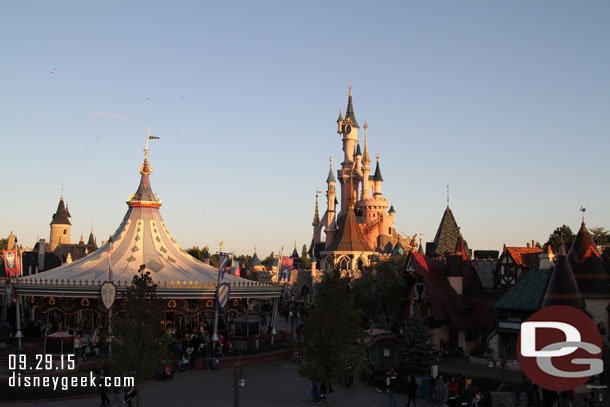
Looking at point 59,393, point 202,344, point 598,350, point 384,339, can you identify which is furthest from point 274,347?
point 598,350

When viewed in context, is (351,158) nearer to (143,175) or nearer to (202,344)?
(143,175)

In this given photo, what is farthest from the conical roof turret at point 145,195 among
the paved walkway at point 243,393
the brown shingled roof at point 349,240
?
the brown shingled roof at point 349,240

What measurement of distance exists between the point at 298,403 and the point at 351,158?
8120cm

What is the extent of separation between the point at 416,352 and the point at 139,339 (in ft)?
35.1

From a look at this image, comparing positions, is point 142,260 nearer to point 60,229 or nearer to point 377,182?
point 60,229

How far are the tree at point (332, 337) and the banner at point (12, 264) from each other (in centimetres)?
1880

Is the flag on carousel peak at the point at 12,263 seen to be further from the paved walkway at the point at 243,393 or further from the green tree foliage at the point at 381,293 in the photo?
the green tree foliage at the point at 381,293

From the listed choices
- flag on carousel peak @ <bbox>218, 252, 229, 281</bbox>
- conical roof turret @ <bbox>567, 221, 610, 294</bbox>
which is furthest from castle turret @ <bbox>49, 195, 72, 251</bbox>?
conical roof turret @ <bbox>567, 221, 610, 294</bbox>

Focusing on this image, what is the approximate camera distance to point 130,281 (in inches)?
1152

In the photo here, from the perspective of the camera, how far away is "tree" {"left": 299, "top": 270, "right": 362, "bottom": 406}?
1788cm

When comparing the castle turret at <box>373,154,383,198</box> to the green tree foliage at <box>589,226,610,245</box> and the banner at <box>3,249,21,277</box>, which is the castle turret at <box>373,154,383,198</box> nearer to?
the green tree foliage at <box>589,226,610,245</box>

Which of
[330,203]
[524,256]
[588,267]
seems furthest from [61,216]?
[588,267]

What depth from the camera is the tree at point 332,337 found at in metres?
17.9

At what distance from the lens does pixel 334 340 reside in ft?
58.9
